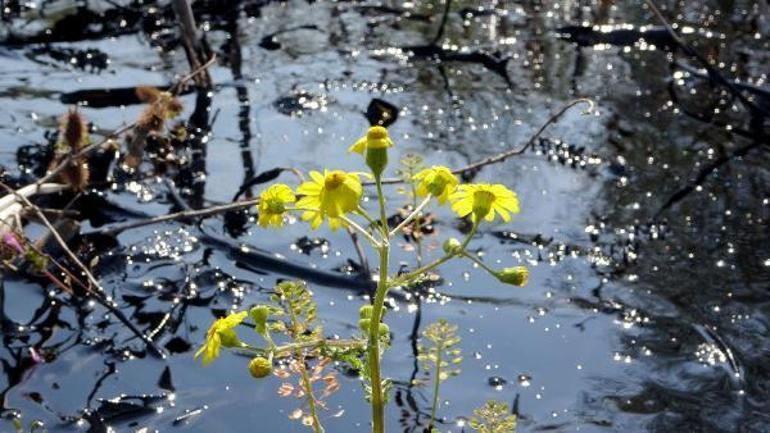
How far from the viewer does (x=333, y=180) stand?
1471 mm

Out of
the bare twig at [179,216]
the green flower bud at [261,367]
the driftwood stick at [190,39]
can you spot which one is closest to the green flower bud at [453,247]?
the green flower bud at [261,367]

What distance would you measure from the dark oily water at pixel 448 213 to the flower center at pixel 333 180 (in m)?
1.42

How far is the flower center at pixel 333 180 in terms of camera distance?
57.8 inches

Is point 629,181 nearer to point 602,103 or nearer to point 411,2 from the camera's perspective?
point 602,103

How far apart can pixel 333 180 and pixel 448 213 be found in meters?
2.51

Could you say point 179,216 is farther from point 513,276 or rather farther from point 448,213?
point 513,276

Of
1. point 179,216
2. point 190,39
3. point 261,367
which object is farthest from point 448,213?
point 261,367

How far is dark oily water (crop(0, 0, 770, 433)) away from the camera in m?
2.96

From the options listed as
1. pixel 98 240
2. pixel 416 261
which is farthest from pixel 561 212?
pixel 98 240

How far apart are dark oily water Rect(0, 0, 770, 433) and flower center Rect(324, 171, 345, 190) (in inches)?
55.8

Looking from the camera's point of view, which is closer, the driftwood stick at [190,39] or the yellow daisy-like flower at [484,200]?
the yellow daisy-like flower at [484,200]

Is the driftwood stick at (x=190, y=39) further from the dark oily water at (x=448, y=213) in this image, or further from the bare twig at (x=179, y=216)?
the bare twig at (x=179, y=216)

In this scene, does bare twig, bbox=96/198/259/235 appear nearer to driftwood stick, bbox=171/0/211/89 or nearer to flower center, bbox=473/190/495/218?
driftwood stick, bbox=171/0/211/89

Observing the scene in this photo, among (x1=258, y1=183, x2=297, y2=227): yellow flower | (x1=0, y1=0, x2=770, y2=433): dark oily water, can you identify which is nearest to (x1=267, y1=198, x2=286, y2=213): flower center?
(x1=258, y1=183, x2=297, y2=227): yellow flower
